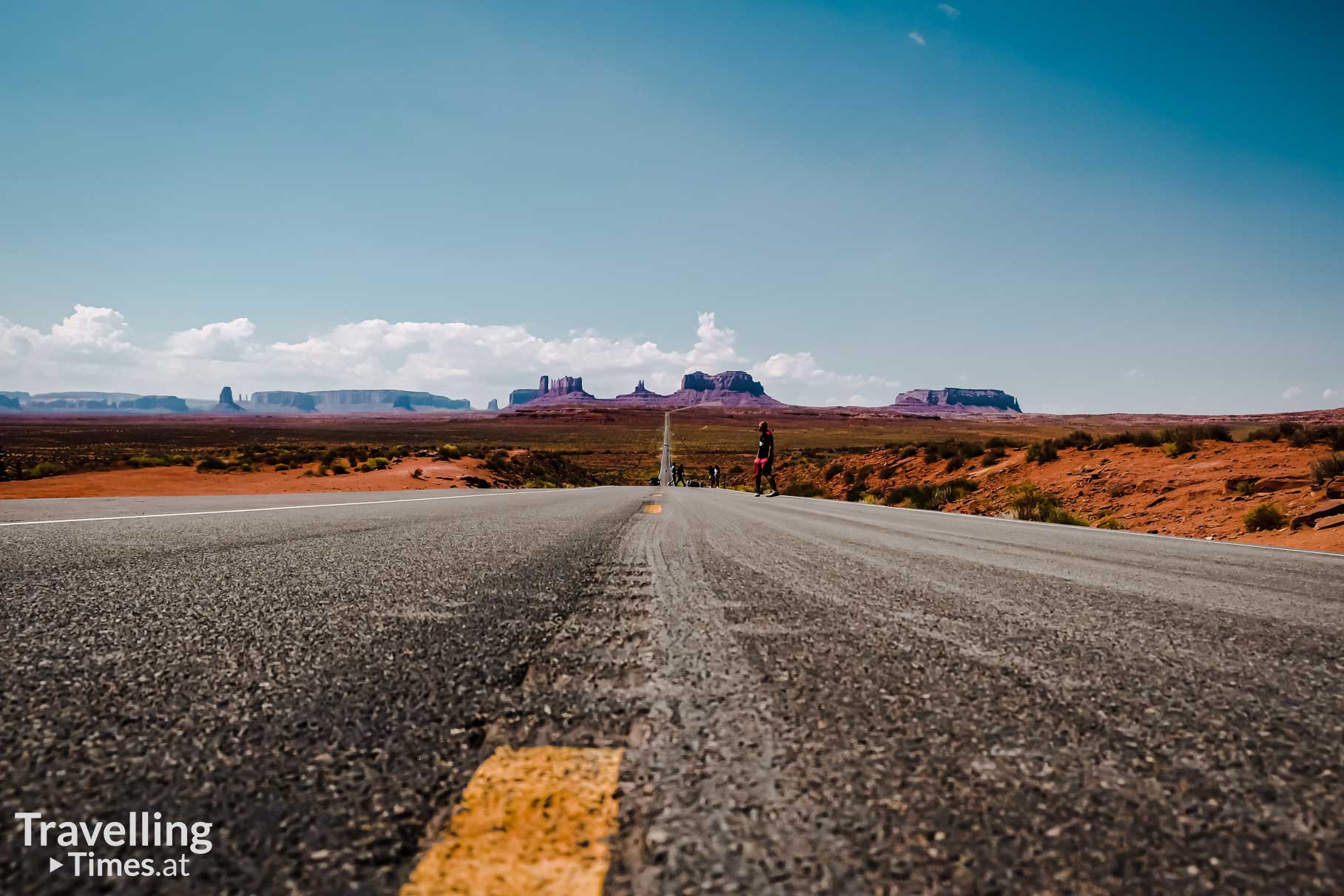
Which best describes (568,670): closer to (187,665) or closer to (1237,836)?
(187,665)

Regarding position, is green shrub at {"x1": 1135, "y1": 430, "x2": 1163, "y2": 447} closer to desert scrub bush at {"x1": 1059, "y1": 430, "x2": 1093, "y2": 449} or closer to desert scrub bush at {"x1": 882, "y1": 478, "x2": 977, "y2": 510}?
desert scrub bush at {"x1": 1059, "y1": 430, "x2": 1093, "y2": 449}

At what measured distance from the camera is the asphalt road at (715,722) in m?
0.77

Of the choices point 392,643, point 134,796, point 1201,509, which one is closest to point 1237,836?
point 134,796

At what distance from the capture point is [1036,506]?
1220 centimetres

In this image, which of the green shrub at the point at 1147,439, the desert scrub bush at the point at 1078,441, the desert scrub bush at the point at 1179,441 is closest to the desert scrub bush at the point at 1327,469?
the desert scrub bush at the point at 1179,441

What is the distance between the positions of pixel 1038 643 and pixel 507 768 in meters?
1.54

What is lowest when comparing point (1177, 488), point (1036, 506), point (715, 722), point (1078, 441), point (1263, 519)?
point (1036, 506)

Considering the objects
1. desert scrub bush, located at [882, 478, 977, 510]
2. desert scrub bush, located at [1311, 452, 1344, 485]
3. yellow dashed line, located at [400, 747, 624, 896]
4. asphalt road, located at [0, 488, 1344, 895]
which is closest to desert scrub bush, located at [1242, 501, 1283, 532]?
desert scrub bush, located at [1311, 452, 1344, 485]

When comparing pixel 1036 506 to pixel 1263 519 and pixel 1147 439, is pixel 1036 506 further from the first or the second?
pixel 1147 439

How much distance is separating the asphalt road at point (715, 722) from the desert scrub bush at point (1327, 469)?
1030 cm

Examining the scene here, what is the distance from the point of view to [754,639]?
1790mm

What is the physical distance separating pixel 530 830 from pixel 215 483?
23.0m

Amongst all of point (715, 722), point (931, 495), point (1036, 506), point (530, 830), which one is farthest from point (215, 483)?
point (530, 830)

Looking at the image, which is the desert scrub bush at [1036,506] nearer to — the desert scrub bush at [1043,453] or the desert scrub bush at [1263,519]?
the desert scrub bush at [1263,519]
